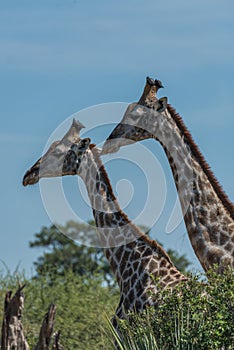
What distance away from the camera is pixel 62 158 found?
13.6 meters

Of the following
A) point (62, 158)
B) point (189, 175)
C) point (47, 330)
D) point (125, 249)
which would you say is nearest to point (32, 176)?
point (62, 158)

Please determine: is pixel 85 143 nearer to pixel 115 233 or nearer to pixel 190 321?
pixel 115 233

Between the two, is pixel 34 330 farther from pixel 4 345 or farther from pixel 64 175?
pixel 4 345

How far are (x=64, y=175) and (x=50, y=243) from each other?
30873mm

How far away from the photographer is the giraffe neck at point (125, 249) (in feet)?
40.3

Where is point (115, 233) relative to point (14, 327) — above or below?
above

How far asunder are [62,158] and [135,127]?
102cm

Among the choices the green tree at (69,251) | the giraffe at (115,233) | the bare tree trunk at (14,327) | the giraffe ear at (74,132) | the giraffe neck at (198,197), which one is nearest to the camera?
the bare tree trunk at (14,327)

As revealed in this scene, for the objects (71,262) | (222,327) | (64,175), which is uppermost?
(71,262)

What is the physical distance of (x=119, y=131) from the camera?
13.8 m

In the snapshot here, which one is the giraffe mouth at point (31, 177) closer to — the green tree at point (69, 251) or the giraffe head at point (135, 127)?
the giraffe head at point (135, 127)

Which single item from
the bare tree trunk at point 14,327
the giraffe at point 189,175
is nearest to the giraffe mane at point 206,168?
the giraffe at point 189,175

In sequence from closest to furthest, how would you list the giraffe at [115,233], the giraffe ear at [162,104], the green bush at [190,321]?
the green bush at [190,321] < the giraffe at [115,233] < the giraffe ear at [162,104]

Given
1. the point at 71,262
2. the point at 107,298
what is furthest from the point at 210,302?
the point at 71,262
